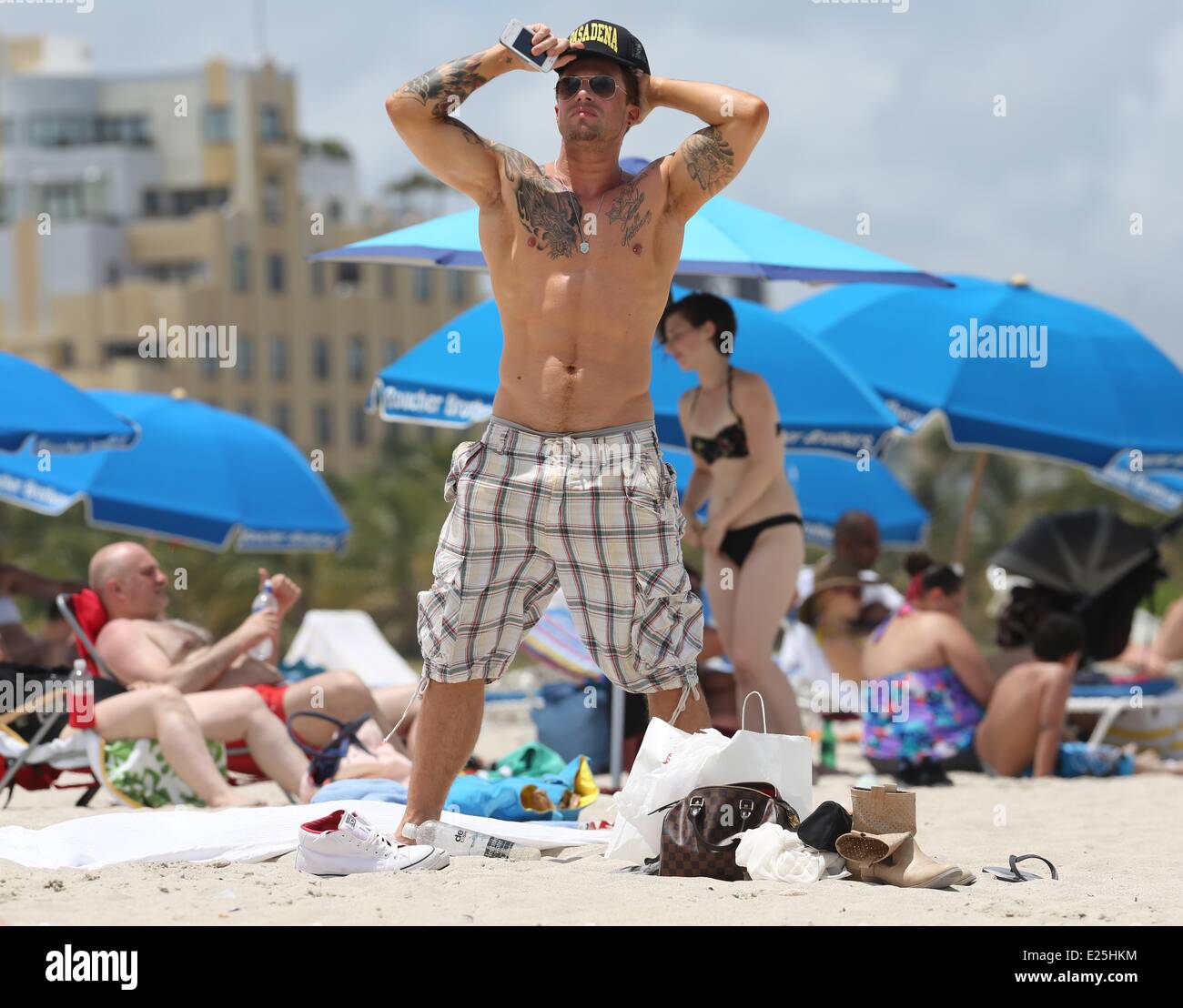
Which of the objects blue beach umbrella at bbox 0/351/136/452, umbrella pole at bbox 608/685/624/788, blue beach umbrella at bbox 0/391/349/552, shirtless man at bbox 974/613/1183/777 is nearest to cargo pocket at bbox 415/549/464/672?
umbrella pole at bbox 608/685/624/788

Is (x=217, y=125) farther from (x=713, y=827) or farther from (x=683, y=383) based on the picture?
(x=713, y=827)

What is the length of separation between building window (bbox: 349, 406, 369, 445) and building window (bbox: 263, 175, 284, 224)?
7.77 m

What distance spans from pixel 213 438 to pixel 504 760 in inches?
188

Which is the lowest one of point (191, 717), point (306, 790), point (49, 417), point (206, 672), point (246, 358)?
point (306, 790)

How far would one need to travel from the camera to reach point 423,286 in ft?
229

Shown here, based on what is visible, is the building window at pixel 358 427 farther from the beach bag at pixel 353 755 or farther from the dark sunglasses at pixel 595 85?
the dark sunglasses at pixel 595 85

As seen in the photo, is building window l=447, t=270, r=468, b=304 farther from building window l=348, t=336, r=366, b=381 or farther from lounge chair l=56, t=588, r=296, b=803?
lounge chair l=56, t=588, r=296, b=803

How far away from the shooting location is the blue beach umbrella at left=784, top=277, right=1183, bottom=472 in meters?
8.98

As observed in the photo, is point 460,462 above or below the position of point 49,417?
below

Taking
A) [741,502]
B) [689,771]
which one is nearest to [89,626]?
[741,502]

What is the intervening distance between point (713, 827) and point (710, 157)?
5.83 feet

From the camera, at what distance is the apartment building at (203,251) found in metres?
63.7

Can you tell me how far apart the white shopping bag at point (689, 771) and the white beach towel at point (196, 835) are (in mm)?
348

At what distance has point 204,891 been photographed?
4.19m
